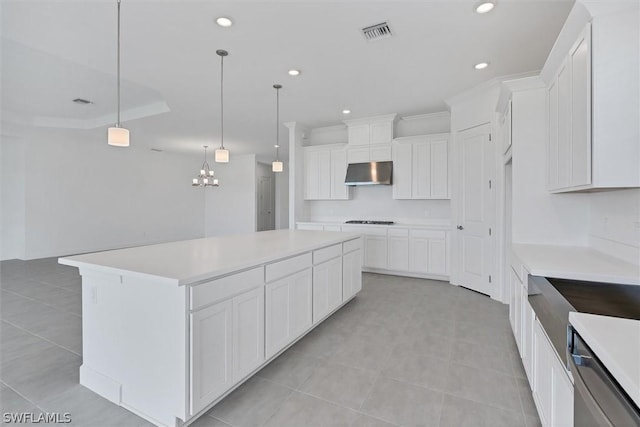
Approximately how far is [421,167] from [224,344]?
4.28 metres

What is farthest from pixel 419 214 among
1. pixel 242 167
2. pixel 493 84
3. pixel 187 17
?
pixel 242 167

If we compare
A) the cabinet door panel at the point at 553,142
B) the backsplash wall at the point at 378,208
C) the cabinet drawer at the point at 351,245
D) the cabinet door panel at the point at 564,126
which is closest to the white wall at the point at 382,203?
the backsplash wall at the point at 378,208

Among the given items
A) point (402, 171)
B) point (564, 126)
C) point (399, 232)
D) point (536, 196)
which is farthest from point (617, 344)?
point (402, 171)

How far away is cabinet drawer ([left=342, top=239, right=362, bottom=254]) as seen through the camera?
11.1 ft

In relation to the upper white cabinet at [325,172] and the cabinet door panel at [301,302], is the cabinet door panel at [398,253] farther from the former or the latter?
the cabinet door panel at [301,302]

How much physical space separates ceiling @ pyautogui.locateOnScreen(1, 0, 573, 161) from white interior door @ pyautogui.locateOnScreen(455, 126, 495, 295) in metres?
0.83

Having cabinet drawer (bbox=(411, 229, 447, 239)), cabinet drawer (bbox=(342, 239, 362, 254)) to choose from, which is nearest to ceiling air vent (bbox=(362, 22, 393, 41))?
cabinet drawer (bbox=(342, 239, 362, 254))

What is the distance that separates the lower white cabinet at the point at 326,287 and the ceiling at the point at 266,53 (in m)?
2.25

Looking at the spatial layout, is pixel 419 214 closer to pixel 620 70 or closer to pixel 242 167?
pixel 620 70

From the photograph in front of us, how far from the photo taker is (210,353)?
1633mm

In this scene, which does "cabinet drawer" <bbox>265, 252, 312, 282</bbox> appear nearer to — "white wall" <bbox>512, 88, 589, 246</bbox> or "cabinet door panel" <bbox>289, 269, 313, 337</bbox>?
"cabinet door panel" <bbox>289, 269, 313, 337</bbox>

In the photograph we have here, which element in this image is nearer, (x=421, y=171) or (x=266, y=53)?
(x=266, y=53)

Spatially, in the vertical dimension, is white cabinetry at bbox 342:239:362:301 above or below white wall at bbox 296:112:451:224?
below

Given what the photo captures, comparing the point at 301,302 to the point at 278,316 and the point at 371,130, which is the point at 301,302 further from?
the point at 371,130
